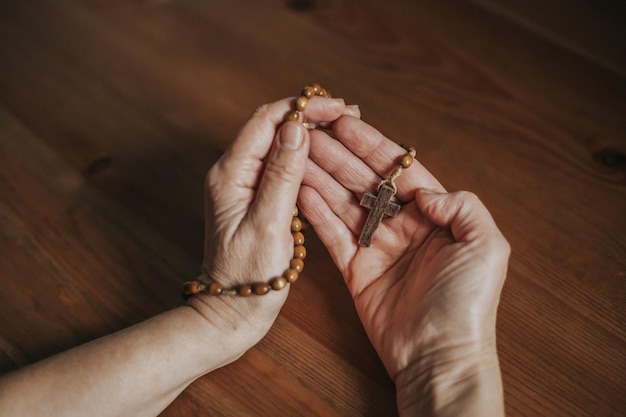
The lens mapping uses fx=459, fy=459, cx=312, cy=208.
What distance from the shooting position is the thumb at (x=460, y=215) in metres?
1.06

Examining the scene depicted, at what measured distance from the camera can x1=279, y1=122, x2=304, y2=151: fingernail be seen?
107cm

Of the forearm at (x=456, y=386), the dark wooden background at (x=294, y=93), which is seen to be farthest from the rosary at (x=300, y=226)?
the forearm at (x=456, y=386)

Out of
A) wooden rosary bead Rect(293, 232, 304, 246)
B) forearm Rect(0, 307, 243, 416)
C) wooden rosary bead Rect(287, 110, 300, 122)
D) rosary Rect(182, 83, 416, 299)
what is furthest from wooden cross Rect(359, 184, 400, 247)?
forearm Rect(0, 307, 243, 416)

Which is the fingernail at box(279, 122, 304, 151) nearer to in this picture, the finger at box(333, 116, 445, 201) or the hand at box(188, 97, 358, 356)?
the hand at box(188, 97, 358, 356)

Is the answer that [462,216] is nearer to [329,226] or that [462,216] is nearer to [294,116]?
[329,226]

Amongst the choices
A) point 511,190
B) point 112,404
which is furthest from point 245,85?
point 112,404

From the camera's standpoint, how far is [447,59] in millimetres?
1813

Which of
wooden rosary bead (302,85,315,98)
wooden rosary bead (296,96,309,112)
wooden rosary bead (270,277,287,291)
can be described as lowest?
wooden rosary bead (270,277,287,291)

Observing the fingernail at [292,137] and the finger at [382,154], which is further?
the finger at [382,154]

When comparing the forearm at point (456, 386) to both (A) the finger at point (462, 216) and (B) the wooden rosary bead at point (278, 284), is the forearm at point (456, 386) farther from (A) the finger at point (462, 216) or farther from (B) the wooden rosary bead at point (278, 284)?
(B) the wooden rosary bead at point (278, 284)

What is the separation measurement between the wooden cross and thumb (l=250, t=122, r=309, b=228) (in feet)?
0.70

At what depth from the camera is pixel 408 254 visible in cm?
123

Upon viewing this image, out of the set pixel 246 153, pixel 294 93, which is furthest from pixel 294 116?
pixel 294 93

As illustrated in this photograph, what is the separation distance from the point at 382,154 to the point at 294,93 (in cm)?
62
